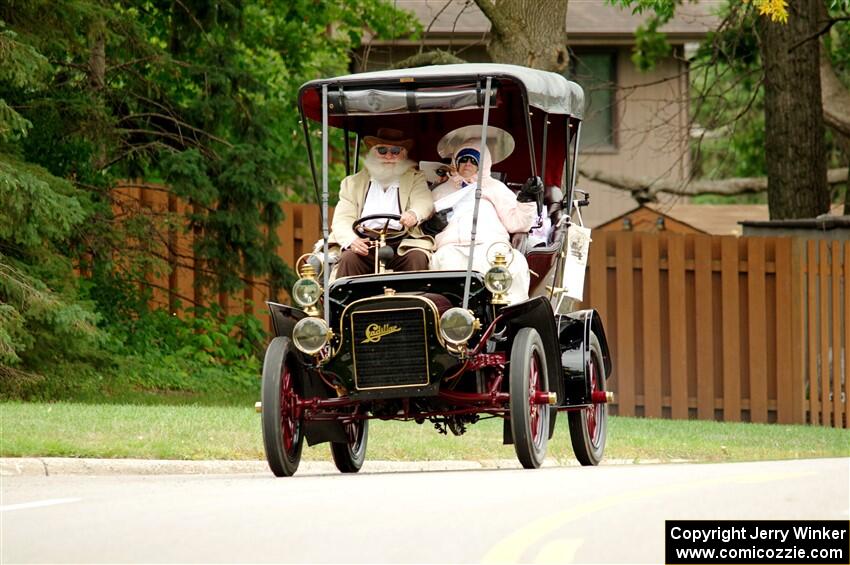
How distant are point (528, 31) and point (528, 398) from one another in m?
8.90

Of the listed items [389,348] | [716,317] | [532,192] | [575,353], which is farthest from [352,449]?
[716,317]

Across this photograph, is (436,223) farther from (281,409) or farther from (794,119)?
(794,119)

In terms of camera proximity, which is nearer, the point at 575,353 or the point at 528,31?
the point at 575,353

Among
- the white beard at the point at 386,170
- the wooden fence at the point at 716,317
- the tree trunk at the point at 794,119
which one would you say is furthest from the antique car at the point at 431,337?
the tree trunk at the point at 794,119

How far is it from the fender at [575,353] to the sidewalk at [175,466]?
0.76 metres

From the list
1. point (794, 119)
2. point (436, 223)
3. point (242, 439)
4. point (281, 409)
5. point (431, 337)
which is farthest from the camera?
point (794, 119)

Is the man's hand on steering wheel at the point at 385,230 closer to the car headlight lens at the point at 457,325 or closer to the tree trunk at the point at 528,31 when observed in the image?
the car headlight lens at the point at 457,325

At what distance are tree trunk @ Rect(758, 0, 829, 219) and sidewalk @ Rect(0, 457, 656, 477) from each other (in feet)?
36.0

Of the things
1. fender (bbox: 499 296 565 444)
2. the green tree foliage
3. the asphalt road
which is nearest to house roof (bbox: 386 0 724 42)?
the green tree foliage

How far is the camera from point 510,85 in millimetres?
11805

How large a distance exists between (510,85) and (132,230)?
25.4 ft

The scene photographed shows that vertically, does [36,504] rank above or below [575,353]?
below

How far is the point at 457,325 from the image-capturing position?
10.4 meters

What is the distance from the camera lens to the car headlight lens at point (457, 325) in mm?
10422
